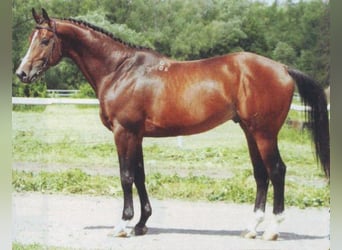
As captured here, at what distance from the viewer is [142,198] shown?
467 centimetres

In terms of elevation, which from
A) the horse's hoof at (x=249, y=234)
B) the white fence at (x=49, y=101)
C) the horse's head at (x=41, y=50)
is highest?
the horse's head at (x=41, y=50)

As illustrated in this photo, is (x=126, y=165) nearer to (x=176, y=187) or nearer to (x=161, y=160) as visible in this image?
(x=161, y=160)

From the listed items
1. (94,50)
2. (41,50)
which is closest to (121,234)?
(94,50)

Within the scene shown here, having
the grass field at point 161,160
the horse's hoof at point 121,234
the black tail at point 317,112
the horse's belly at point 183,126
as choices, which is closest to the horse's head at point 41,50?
the grass field at point 161,160

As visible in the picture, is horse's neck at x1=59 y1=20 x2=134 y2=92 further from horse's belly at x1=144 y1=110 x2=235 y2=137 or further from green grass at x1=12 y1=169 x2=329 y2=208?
green grass at x1=12 y1=169 x2=329 y2=208

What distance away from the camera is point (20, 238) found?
4852 millimetres

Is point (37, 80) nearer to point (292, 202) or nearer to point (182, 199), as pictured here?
point (182, 199)

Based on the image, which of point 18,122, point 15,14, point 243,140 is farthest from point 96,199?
point 15,14

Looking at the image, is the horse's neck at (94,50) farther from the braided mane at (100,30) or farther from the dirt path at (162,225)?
the dirt path at (162,225)

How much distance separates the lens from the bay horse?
4.50 m

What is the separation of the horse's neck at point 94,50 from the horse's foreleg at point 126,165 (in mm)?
434

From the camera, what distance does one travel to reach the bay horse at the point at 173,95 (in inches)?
177

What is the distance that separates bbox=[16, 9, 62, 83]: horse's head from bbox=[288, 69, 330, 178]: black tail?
174 centimetres

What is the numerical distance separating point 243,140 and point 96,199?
1.20 m
